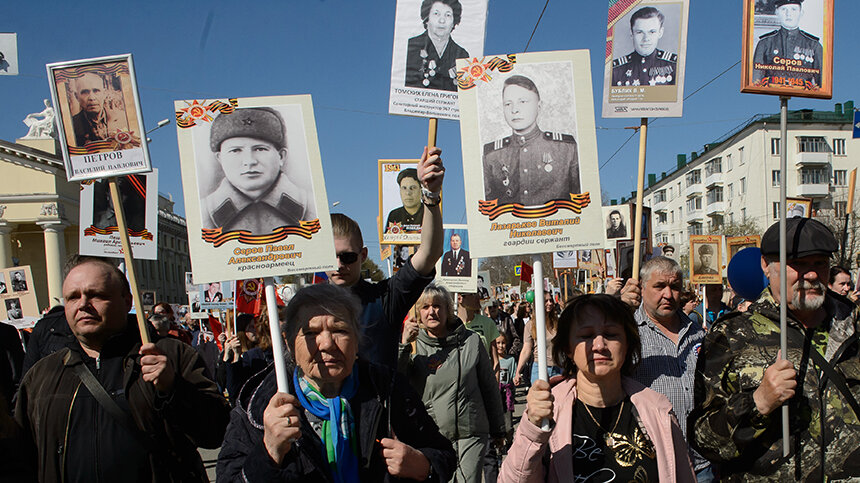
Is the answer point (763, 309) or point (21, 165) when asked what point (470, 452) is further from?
point (21, 165)

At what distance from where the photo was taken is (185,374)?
3102mm

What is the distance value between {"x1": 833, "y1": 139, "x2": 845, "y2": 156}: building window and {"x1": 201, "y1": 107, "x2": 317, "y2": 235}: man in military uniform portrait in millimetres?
70118

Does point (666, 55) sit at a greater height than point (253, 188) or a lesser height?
greater

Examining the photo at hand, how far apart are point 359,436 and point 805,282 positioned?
2.02 m

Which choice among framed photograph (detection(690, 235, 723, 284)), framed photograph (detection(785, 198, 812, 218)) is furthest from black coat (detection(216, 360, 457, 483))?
framed photograph (detection(690, 235, 723, 284))

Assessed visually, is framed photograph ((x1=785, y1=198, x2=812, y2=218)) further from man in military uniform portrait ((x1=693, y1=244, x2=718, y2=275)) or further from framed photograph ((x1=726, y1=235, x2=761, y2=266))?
man in military uniform portrait ((x1=693, y1=244, x2=718, y2=275))

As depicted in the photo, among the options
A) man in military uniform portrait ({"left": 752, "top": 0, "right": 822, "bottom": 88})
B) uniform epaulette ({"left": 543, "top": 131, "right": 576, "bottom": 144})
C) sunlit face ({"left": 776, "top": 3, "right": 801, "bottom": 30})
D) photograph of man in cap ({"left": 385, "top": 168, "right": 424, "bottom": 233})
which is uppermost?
sunlit face ({"left": 776, "top": 3, "right": 801, "bottom": 30})

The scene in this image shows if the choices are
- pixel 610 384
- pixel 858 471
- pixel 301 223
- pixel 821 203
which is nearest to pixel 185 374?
pixel 301 223

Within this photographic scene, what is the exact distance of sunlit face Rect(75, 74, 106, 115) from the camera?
3.32 metres

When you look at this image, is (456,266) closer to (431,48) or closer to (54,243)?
(431,48)

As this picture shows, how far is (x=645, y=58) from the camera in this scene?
13.6 feet

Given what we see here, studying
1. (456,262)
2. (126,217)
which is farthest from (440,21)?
(456,262)

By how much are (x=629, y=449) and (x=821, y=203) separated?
236 feet

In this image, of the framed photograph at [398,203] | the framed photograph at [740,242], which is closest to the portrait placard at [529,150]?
the framed photograph at [398,203]
